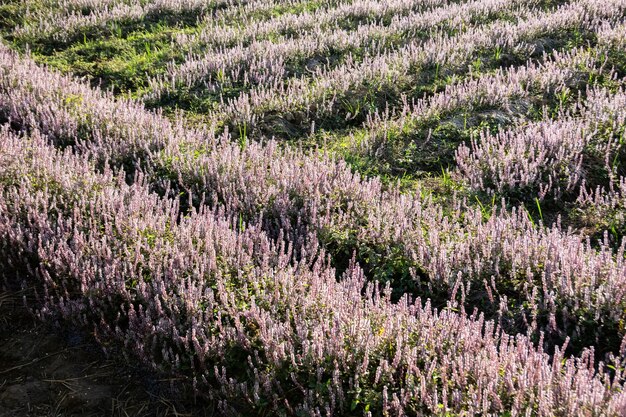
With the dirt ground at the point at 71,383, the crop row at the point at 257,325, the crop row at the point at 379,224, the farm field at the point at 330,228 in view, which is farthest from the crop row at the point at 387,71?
the dirt ground at the point at 71,383

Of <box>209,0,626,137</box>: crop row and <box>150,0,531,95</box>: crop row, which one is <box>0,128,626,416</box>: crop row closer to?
<box>209,0,626,137</box>: crop row

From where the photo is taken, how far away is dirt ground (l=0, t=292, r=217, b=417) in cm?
303

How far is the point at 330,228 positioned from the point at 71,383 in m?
2.14

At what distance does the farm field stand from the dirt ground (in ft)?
0.07

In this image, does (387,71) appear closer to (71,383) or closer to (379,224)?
(379,224)

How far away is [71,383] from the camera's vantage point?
3.18 m

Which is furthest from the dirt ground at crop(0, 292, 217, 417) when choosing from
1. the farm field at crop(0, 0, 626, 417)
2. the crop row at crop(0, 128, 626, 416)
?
the crop row at crop(0, 128, 626, 416)

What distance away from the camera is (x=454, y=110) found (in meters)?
6.85

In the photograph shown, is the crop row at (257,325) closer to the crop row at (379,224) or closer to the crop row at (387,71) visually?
the crop row at (379,224)

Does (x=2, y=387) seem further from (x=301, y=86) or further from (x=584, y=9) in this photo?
(x=584, y=9)

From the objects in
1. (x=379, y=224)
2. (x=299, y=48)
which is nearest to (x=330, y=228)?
(x=379, y=224)

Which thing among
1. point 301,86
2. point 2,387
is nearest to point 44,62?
point 301,86

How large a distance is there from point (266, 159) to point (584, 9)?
8.12 metres

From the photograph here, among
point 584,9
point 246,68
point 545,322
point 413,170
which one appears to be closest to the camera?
point 545,322
